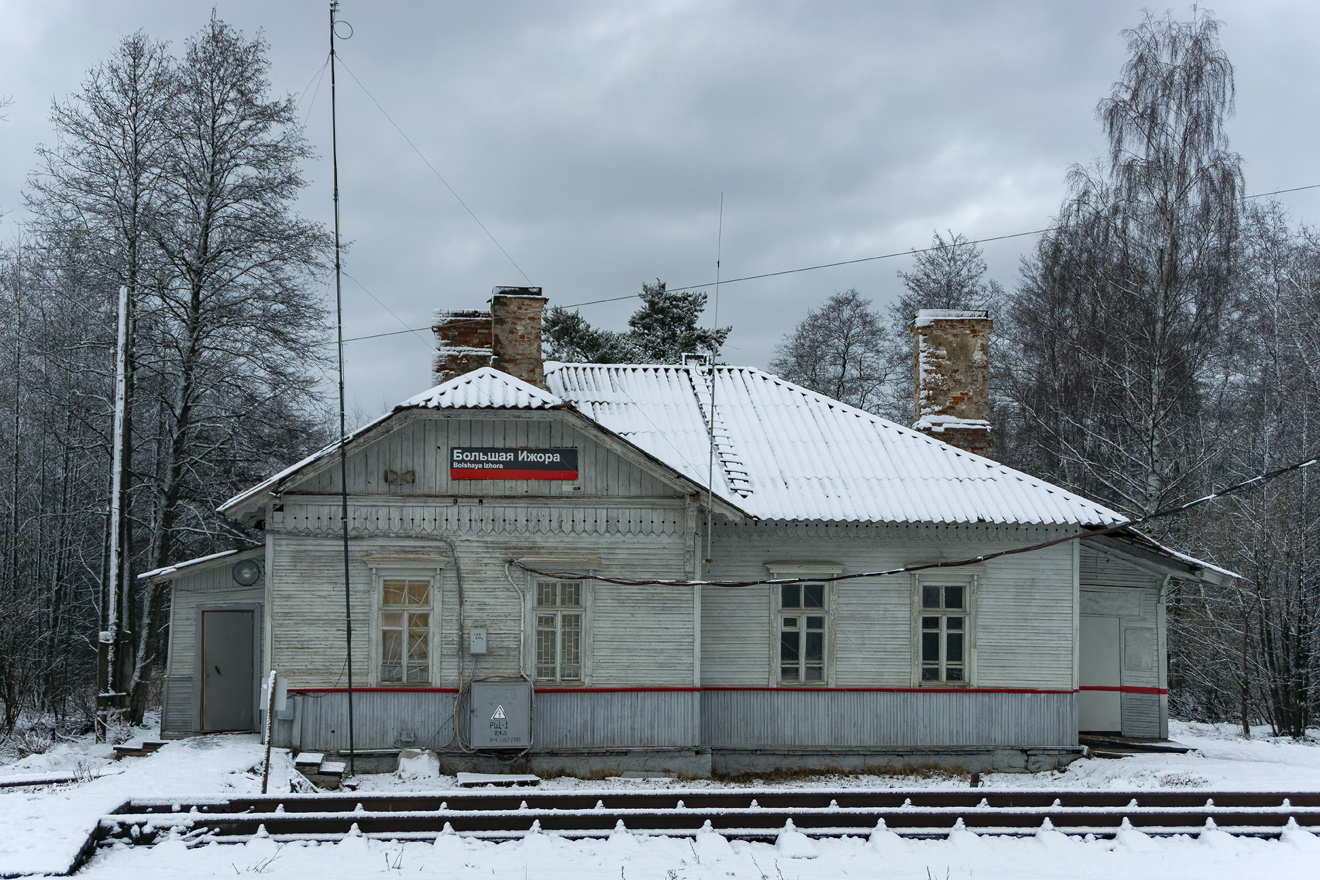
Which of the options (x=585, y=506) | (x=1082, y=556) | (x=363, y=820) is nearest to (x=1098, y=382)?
(x=1082, y=556)

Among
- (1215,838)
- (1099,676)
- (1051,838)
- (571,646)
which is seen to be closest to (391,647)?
(571,646)

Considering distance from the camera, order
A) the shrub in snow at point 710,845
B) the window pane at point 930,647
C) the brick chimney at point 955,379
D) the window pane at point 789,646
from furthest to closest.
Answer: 1. the brick chimney at point 955,379
2. the window pane at point 930,647
3. the window pane at point 789,646
4. the shrub in snow at point 710,845

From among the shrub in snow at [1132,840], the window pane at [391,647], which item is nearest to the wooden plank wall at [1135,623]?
the shrub in snow at [1132,840]

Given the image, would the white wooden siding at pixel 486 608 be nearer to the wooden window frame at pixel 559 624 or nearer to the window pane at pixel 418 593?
the wooden window frame at pixel 559 624

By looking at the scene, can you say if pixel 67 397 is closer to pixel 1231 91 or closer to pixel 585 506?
pixel 585 506

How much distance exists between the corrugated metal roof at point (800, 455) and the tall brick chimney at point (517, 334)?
2.05 ft

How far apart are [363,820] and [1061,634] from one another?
33.0ft

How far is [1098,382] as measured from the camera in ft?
82.2

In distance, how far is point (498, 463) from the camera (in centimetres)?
1347

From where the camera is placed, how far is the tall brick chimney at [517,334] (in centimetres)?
1614

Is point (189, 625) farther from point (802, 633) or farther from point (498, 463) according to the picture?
point (802, 633)

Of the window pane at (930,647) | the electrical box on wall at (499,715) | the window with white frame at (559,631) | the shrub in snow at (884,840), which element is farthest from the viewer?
the window pane at (930,647)

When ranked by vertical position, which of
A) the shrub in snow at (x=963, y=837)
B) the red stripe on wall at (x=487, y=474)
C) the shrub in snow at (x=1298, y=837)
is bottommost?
the shrub in snow at (x=1298, y=837)

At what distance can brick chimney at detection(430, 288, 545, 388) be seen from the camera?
16.2 meters
